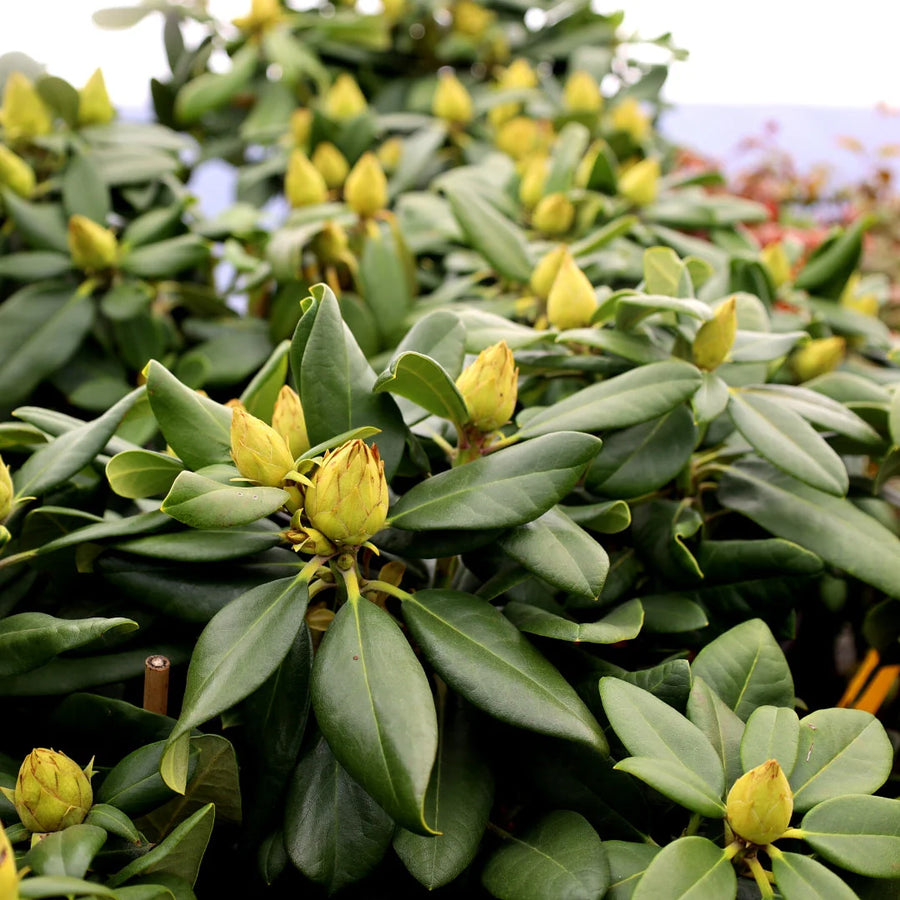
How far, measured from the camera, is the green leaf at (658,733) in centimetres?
62

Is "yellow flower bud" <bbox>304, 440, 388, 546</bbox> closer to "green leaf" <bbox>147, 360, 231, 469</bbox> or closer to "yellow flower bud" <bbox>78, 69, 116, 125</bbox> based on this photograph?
"green leaf" <bbox>147, 360, 231, 469</bbox>

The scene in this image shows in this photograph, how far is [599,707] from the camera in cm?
72

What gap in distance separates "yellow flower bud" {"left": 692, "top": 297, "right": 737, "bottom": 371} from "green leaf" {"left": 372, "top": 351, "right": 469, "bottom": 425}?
261 mm

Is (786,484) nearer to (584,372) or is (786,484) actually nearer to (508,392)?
(584,372)

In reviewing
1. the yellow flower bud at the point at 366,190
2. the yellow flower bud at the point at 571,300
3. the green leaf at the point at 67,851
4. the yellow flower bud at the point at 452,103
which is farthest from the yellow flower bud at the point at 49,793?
the yellow flower bud at the point at 452,103

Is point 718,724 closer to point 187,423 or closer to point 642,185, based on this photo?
point 187,423

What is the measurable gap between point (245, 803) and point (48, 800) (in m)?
0.18

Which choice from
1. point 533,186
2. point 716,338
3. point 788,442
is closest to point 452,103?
point 533,186

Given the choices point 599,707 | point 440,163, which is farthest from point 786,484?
point 440,163

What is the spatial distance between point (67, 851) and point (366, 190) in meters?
1.05

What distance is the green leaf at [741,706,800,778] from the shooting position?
638mm

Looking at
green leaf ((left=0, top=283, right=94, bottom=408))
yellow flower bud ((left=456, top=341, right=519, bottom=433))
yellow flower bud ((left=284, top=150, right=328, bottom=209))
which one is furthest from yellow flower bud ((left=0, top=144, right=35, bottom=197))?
yellow flower bud ((left=456, top=341, right=519, bottom=433))

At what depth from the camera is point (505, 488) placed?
0.66 metres

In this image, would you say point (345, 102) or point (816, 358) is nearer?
point (816, 358)
